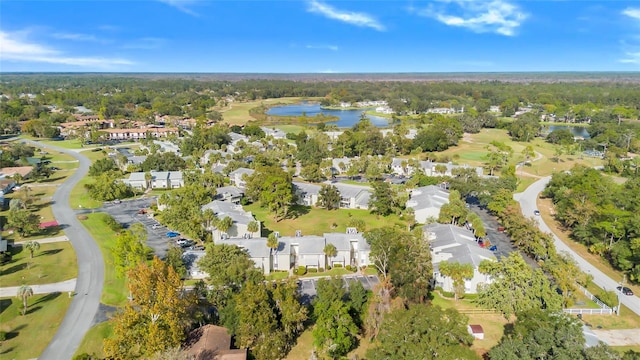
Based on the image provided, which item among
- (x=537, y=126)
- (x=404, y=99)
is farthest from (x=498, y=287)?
(x=404, y=99)

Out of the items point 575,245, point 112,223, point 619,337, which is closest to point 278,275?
point 112,223

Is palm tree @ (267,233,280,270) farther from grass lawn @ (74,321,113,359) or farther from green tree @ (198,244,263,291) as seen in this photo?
grass lawn @ (74,321,113,359)

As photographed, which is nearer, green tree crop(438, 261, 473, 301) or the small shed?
the small shed

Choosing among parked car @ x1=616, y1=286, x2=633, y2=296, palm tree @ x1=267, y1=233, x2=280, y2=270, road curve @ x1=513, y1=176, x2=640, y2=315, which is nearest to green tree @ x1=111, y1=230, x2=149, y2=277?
palm tree @ x1=267, y1=233, x2=280, y2=270

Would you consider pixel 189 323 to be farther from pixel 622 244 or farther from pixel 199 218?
pixel 622 244

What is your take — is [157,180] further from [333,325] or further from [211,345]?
[333,325]

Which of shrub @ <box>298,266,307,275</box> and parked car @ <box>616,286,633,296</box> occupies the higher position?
shrub @ <box>298,266,307,275</box>
